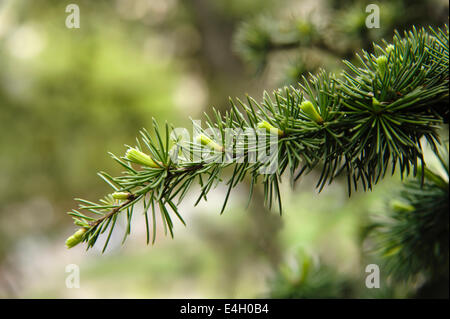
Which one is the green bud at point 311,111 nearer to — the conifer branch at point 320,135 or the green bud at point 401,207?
the conifer branch at point 320,135

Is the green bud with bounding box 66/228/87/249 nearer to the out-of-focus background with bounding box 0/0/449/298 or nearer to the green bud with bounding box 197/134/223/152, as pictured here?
the green bud with bounding box 197/134/223/152

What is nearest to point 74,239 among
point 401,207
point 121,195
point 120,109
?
point 121,195

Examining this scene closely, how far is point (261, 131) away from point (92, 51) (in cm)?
109

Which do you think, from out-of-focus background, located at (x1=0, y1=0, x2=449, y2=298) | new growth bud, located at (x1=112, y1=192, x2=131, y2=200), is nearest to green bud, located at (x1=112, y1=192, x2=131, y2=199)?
new growth bud, located at (x1=112, y1=192, x2=131, y2=200)

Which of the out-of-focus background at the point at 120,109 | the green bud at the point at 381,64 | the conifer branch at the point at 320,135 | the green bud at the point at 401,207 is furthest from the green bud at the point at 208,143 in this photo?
the out-of-focus background at the point at 120,109

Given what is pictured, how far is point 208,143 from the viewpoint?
193mm

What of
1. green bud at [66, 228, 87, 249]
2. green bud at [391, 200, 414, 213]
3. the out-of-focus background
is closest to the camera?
green bud at [66, 228, 87, 249]

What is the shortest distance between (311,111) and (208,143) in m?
0.06

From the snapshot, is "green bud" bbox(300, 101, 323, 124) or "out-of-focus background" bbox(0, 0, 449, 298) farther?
"out-of-focus background" bbox(0, 0, 449, 298)

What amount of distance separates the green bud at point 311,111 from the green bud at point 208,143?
0.05m

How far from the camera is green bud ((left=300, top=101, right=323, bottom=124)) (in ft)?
0.60

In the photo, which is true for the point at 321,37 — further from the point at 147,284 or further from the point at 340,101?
the point at 147,284

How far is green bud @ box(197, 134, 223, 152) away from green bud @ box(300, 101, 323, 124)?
2.1 inches

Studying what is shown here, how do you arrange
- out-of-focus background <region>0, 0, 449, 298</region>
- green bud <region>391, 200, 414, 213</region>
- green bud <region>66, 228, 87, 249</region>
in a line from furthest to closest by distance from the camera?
out-of-focus background <region>0, 0, 449, 298</region>
green bud <region>391, 200, 414, 213</region>
green bud <region>66, 228, 87, 249</region>
